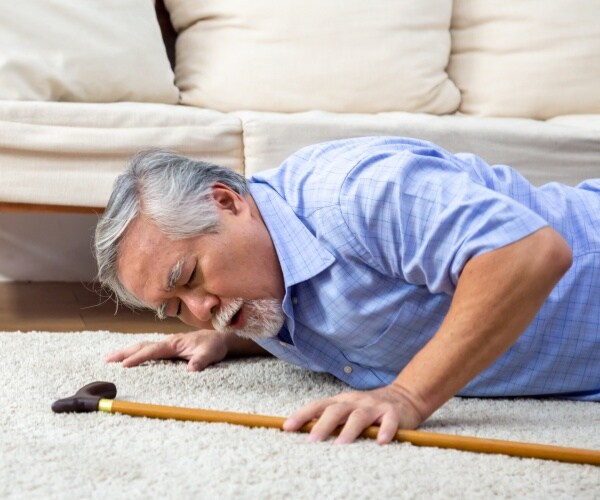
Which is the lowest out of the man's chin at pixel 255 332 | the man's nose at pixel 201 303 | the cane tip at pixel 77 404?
the cane tip at pixel 77 404

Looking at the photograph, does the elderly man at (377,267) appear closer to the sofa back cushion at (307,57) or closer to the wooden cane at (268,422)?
the wooden cane at (268,422)

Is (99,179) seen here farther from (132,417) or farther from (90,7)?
(132,417)

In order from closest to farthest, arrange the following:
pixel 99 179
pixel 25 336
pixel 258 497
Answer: pixel 258 497 < pixel 25 336 < pixel 99 179

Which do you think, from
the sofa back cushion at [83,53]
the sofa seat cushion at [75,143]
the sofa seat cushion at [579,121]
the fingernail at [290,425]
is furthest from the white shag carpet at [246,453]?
the sofa seat cushion at [579,121]

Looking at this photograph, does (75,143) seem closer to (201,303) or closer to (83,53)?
(83,53)

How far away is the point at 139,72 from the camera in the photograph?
265 centimetres

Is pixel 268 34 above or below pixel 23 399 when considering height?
above

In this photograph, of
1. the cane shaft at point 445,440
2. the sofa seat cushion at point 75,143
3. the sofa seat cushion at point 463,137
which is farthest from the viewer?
the sofa seat cushion at point 463,137

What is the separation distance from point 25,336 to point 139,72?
2.89 ft

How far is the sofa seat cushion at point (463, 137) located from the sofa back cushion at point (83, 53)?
40 cm

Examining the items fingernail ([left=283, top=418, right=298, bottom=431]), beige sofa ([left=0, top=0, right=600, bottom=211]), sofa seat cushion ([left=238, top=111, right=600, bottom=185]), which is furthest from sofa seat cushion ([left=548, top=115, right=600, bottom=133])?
fingernail ([left=283, top=418, right=298, bottom=431])

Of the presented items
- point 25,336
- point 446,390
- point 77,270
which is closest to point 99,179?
point 25,336

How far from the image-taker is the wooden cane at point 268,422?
4.17 ft

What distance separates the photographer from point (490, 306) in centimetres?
130
